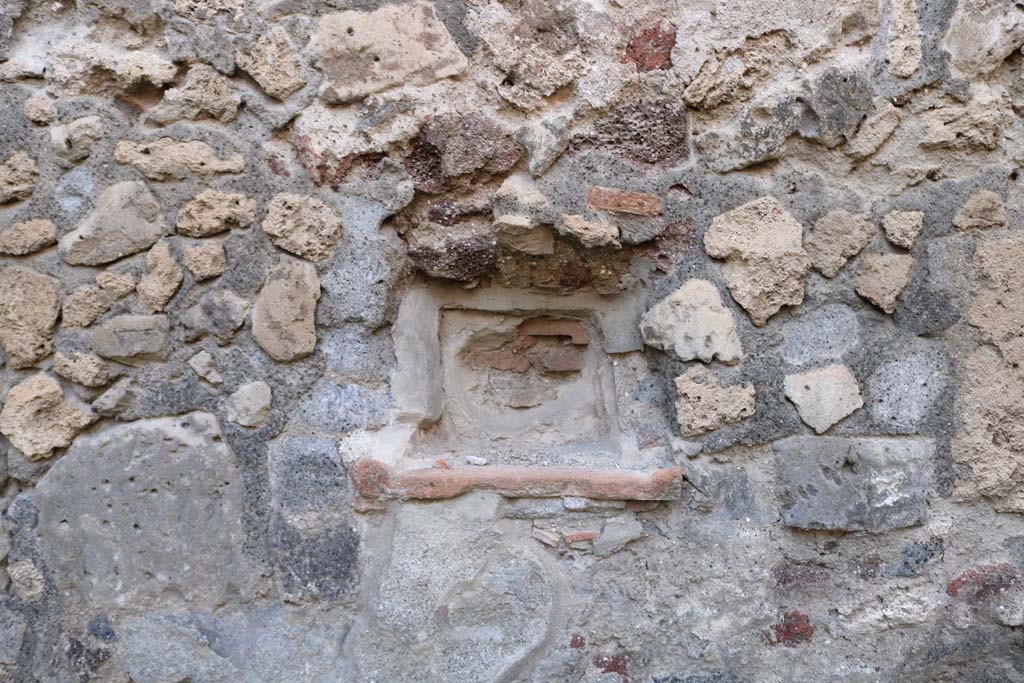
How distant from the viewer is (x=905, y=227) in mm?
1779

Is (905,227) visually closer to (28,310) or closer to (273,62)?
(273,62)

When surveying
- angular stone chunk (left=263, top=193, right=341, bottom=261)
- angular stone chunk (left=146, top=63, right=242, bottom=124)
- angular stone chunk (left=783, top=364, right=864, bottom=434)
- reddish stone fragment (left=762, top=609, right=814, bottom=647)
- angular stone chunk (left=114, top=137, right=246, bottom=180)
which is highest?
angular stone chunk (left=146, top=63, right=242, bottom=124)

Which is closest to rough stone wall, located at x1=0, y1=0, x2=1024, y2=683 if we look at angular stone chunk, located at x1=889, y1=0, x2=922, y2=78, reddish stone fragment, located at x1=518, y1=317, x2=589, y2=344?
angular stone chunk, located at x1=889, y1=0, x2=922, y2=78

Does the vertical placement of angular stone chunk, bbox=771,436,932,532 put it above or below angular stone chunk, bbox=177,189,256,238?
A: below

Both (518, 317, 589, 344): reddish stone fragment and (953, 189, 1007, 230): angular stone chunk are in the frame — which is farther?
(518, 317, 589, 344): reddish stone fragment

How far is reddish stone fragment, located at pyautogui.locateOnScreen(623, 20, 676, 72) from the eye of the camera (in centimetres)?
181

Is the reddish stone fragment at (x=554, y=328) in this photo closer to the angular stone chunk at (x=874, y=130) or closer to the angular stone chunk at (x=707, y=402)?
the angular stone chunk at (x=707, y=402)

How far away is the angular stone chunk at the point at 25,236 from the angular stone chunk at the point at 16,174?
0.07 metres

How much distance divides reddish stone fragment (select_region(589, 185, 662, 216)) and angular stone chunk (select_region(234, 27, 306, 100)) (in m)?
0.71

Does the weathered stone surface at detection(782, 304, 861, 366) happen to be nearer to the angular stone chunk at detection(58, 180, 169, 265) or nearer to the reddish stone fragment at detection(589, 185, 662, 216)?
the reddish stone fragment at detection(589, 185, 662, 216)

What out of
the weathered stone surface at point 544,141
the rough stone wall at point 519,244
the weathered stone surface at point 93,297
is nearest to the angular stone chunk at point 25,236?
the rough stone wall at point 519,244

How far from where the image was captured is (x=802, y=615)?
181cm

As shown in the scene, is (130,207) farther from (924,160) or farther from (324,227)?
(924,160)

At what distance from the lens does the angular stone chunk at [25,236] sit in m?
1.78
